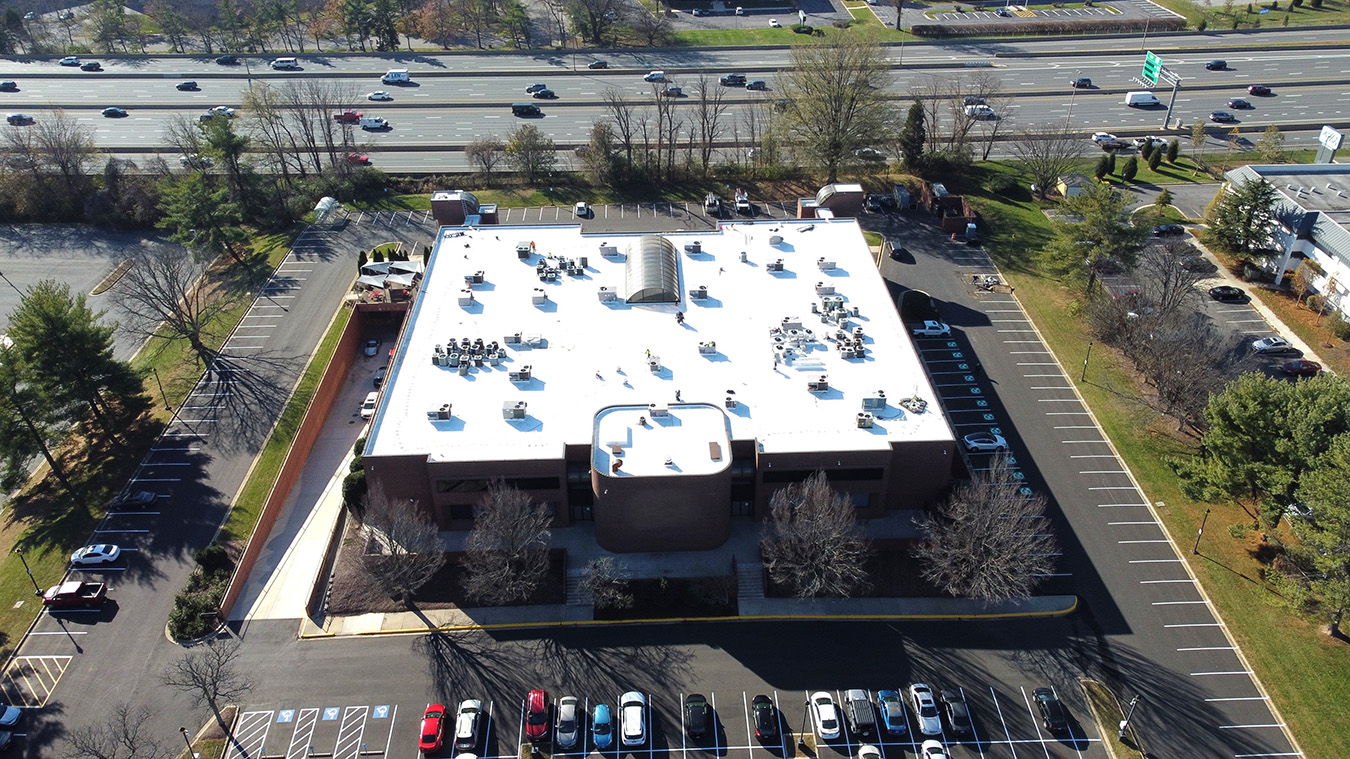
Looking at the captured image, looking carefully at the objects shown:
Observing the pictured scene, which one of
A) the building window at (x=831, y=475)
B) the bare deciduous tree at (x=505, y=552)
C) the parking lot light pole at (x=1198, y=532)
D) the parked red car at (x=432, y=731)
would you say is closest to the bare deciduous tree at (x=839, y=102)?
the building window at (x=831, y=475)

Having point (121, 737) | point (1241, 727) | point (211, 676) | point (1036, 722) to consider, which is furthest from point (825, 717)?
point (121, 737)

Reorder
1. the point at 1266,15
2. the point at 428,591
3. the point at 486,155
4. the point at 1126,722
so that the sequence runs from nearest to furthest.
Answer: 1. the point at 1126,722
2. the point at 428,591
3. the point at 486,155
4. the point at 1266,15

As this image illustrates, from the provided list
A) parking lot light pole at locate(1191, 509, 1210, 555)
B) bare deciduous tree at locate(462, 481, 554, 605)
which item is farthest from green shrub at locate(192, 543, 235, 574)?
parking lot light pole at locate(1191, 509, 1210, 555)

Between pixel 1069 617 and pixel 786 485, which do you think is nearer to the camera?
pixel 1069 617

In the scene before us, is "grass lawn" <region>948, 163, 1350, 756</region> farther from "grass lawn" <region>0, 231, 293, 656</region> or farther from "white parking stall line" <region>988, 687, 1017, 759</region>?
"grass lawn" <region>0, 231, 293, 656</region>

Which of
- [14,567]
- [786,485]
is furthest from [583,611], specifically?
[14,567]

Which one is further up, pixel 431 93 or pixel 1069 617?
pixel 431 93

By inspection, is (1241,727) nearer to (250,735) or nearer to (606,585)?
(606,585)

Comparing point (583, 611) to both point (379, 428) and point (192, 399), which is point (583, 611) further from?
point (192, 399)

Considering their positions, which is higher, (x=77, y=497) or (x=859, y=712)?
(x=77, y=497)
